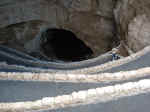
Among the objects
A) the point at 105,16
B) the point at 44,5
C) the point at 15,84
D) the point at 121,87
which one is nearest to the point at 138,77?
the point at 121,87

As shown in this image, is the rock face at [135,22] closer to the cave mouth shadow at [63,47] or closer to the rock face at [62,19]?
the rock face at [62,19]

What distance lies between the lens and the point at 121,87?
5.35 ft

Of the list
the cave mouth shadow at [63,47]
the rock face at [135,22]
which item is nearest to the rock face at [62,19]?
the cave mouth shadow at [63,47]

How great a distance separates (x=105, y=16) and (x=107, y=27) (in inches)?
16.7

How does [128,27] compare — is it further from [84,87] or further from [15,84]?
[15,84]

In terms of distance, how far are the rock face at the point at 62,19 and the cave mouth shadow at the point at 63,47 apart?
951 mm

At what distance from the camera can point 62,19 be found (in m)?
6.98

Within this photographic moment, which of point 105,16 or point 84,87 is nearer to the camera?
point 84,87

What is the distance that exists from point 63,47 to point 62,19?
2.42 m

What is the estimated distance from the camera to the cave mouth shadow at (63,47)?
322 inches

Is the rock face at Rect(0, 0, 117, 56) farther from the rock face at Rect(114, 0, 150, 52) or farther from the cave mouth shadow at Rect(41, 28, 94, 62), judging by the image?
the rock face at Rect(114, 0, 150, 52)

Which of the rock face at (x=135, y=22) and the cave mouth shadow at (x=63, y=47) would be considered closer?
the rock face at (x=135, y=22)

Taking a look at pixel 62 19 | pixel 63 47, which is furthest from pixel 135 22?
pixel 63 47

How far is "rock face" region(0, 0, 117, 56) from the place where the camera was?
6141 millimetres
